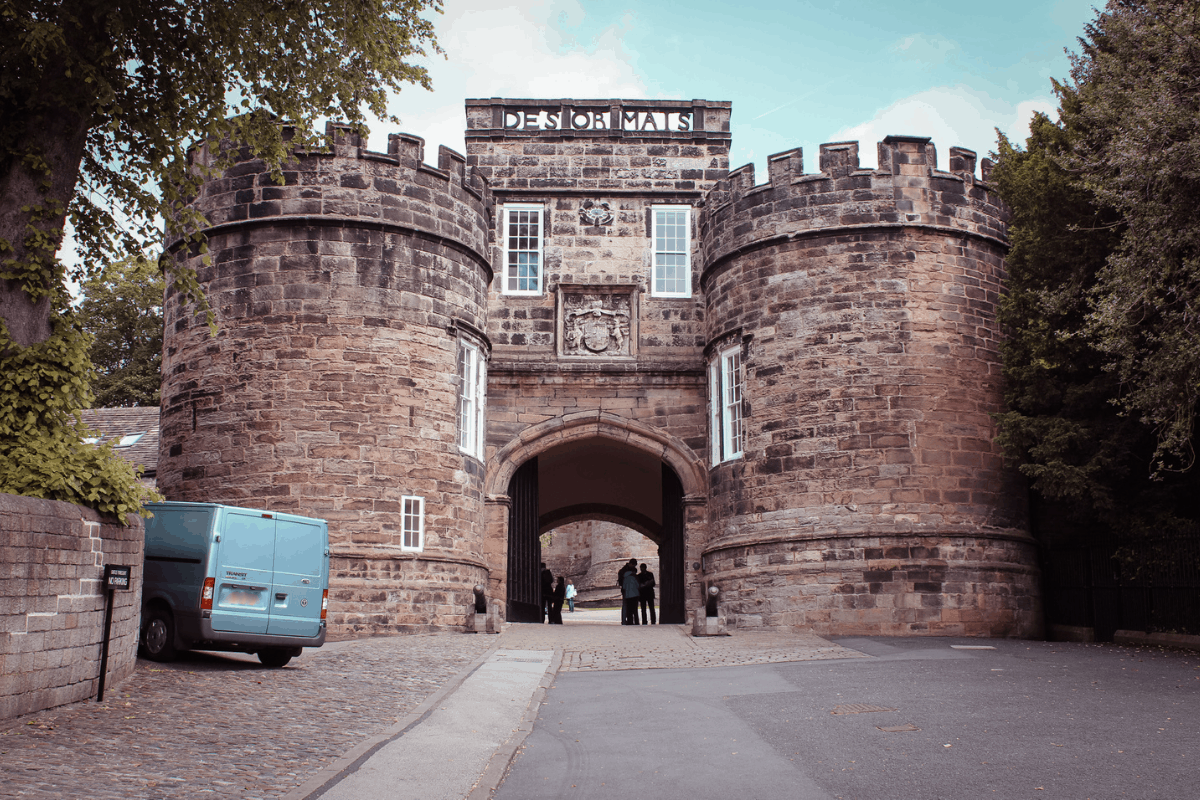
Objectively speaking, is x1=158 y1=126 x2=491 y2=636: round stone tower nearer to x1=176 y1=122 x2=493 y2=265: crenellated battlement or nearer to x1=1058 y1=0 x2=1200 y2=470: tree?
x1=176 y1=122 x2=493 y2=265: crenellated battlement

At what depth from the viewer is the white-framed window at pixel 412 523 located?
1709 cm

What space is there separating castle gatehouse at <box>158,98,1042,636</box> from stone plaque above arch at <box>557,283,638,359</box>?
66.2 inches

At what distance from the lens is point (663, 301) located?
2130cm

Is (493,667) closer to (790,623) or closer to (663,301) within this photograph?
(790,623)

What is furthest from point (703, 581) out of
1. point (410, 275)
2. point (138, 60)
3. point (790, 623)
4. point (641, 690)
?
point (138, 60)

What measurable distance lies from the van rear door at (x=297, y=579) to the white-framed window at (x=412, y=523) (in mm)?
4533

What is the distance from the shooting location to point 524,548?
2102 centimetres

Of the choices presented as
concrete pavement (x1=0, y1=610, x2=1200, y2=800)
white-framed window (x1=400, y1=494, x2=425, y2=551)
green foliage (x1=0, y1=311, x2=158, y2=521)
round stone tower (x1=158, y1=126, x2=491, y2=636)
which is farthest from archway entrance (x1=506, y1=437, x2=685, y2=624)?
green foliage (x1=0, y1=311, x2=158, y2=521)

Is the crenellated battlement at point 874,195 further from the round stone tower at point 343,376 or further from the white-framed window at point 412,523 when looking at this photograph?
the white-framed window at point 412,523

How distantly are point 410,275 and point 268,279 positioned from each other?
2.25 metres

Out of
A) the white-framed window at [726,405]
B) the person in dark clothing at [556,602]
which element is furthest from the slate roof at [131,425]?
the white-framed window at [726,405]

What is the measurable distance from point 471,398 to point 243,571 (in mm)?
7822

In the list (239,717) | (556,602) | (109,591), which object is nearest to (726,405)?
(556,602)

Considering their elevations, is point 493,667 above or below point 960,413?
below
